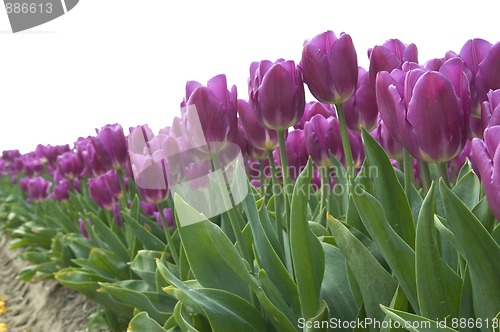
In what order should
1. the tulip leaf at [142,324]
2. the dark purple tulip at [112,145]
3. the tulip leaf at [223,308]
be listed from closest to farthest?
1. the tulip leaf at [223,308]
2. the tulip leaf at [142,324]
3. the dark purple tulip at [112,145]

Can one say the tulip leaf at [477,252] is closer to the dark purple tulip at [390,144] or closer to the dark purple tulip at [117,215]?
the dark purple tulip at [390,144]

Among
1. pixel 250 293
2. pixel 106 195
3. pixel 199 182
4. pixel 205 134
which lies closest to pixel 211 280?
pixel 250 293

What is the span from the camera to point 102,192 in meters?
2.50

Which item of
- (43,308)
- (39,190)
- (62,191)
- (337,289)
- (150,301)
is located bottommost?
(43,308)

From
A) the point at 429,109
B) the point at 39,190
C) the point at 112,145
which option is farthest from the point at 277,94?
the point at 39,190

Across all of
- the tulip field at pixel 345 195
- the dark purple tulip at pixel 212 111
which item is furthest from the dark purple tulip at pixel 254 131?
the dark purple tulip at pixel 212 111

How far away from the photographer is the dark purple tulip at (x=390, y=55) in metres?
0.98

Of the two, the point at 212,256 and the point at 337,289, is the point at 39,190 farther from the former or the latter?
the point at 337,289

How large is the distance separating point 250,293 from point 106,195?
147 centimetres

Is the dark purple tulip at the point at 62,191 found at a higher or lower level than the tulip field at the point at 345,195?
lower

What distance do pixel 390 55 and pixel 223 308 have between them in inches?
21.6

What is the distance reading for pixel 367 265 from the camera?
0.94 meters

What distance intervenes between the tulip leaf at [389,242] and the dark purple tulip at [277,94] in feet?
0.79

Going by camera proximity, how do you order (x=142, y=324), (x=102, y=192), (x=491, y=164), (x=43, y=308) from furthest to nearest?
1. (x=43, y=308)
2. (x=102, y=192)
3. (x=142, y=324)
4. (x=491, y=164)
